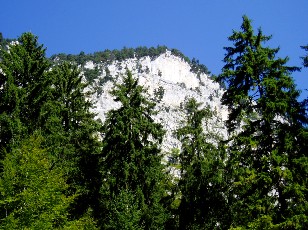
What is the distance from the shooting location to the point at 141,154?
25312mm

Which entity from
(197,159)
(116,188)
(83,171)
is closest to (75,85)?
(83,171)

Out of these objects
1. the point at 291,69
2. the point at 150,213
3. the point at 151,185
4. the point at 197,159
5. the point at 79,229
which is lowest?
the point at 79,229

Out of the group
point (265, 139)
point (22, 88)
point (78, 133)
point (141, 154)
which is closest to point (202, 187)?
point (141, 154)

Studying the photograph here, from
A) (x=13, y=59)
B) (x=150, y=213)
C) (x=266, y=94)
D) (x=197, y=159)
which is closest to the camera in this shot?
(x=266, y=94)

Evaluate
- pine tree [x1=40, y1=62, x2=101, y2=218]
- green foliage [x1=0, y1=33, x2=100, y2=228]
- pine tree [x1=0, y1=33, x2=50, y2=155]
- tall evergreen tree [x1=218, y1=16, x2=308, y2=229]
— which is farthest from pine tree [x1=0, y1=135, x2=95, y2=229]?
pine tree [x1=40, y1=62, x2=101, y2=218]

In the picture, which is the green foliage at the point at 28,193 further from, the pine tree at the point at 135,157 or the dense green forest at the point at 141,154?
the pine tree at the point at 135,157

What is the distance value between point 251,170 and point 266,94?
3.62 metres

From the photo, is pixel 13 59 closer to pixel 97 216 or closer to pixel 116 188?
pixel 116 188

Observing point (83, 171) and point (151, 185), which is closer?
point (151, 185)

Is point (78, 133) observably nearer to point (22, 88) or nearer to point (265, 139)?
point (22, 88)

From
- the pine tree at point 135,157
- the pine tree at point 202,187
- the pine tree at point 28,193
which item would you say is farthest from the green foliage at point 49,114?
the pine tree at point 202,187

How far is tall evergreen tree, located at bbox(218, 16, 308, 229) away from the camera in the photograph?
15969 mm

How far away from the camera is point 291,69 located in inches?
706

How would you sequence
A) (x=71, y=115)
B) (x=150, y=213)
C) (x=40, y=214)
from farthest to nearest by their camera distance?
(x=71, y=115)
(x=150, y=213)
(x=40, y=214)
